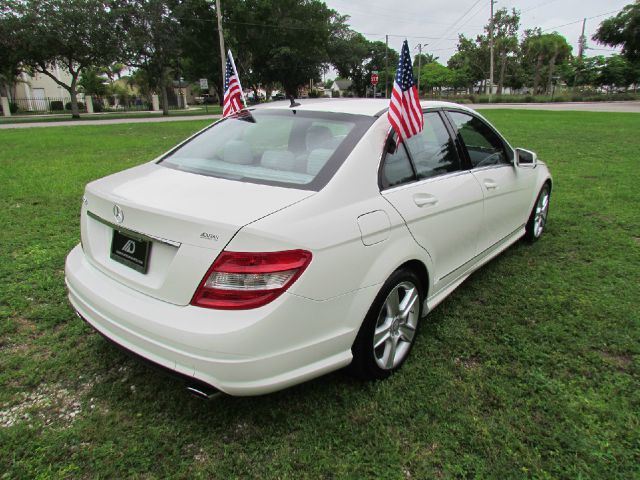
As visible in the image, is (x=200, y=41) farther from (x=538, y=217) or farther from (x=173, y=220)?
(x=173, y=220)

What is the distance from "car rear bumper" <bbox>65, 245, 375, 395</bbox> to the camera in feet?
6.47

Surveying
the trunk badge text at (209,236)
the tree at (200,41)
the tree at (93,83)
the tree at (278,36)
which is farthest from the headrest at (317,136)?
the tree at (93,83)

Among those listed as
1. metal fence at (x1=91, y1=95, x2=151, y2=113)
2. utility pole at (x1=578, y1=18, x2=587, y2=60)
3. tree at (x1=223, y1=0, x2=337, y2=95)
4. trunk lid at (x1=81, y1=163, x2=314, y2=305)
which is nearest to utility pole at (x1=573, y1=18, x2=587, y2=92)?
utility pole at (x1=578, y1=18, x2=587, y2=60)

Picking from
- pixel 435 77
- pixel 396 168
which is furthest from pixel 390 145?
pixel 435 77

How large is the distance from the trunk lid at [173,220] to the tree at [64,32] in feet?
101

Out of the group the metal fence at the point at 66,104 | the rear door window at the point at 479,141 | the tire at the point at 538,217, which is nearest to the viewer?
the rear door window at the point at 479,141

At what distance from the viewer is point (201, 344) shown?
6.49ft

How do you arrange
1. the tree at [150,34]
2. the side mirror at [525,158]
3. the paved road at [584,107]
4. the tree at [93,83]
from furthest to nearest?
1. the tree at [93,83]
2. the paved road at [584,107]
3. the tree at [150,34]
4. the side mirror at [525,158]

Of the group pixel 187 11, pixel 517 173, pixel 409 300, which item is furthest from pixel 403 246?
pixel 187 11

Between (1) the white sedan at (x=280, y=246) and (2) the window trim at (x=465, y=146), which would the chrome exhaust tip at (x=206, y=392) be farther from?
(2) the window trim at (x=465, y=146)

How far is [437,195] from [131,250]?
1.78 metres

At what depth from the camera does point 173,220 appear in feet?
6.87

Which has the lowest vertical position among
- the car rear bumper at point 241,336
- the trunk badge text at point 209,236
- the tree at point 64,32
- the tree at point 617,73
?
the car rear bumper at point 241,336

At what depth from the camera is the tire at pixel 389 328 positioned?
2438 mm
